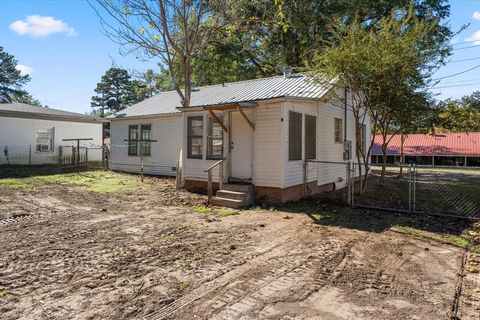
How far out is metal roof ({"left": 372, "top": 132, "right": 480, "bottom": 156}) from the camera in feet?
115

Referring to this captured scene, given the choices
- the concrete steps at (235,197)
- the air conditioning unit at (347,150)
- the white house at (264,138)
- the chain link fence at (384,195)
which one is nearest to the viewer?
the chain link fence at (384,195)

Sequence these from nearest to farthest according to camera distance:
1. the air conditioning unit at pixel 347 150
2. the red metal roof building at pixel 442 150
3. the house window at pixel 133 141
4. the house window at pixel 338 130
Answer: the house window at pixel 338 130 → the air conditioning unit at pixel 347 150 → the house window at pixel 133 141 → the red metal roof building at pixel 442 150

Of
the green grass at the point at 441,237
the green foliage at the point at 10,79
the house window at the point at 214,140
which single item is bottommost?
the green grass at the point at 441,237

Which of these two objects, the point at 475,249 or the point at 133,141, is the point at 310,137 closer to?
the point at 475,249

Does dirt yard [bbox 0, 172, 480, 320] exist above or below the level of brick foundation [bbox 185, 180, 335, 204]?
below

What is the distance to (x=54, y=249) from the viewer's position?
489cm

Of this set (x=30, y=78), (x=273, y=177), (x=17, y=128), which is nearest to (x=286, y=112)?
(x=273, y=177)

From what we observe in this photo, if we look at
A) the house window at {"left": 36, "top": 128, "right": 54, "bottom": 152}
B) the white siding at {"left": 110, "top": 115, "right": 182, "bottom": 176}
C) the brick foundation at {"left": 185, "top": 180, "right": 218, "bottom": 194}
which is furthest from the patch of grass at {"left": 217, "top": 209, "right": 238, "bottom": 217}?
the house window at {"left": 36, "top": 128, "right": 54, "bottom": 152}

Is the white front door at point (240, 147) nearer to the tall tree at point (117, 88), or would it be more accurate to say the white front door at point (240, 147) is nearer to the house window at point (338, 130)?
the house window at point (338, 130)

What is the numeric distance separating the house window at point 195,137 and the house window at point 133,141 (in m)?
6.39

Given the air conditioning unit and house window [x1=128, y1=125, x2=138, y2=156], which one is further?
house window [x1=128, y1=125, x2=138, y2=156]

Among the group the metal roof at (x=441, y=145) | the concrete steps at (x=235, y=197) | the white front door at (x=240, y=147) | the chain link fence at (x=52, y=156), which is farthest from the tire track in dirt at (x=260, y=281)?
the metal roof at (x=441, y=145)

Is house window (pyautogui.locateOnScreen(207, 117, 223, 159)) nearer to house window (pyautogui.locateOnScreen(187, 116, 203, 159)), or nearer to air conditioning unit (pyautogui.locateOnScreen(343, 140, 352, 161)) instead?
house window (pyautogui.locateOnScreen(187, 116, 203, 159))

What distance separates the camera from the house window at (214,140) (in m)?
10.0
